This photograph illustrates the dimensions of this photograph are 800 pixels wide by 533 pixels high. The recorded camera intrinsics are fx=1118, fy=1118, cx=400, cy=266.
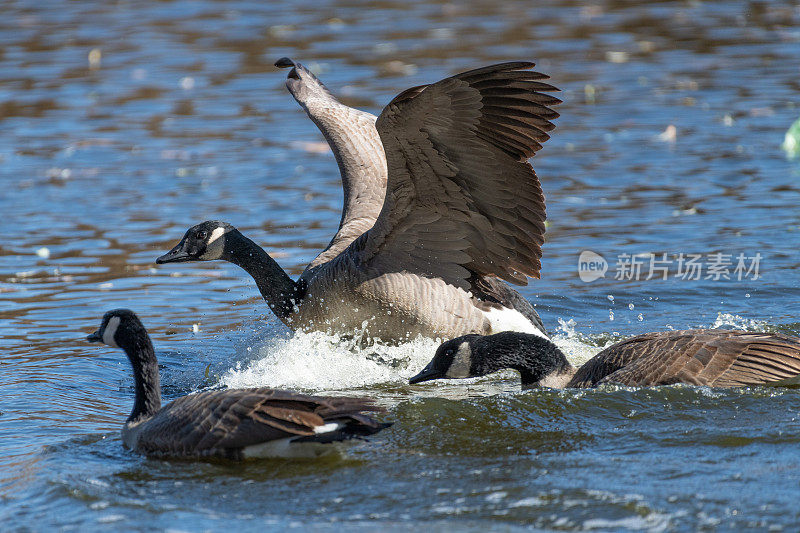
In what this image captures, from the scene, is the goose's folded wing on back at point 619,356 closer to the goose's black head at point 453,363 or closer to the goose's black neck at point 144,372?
the goose's black head at point 453,363

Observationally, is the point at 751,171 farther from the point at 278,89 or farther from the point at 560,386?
the point at 278,89

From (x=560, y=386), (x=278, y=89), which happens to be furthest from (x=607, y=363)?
(x=278, y=89)

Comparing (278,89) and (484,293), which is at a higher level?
(278,89)

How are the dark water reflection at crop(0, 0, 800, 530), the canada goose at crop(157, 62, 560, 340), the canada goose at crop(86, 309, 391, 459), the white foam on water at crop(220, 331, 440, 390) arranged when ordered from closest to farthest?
the dark water reflection at crop(0, 0, 800, 530) < the canada goose at crop(86, 309, 391, 459) < the canada goose at crop(157, 62, 560, 340) < the white foam on water at crop(220, 331, 440, 390)

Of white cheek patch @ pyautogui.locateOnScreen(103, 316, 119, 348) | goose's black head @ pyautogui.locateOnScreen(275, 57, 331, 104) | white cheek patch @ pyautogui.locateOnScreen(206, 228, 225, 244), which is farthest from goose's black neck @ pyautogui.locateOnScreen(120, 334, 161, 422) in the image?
goose's black head @ pyautogui.locateOnScreen(275, 57, 331, 104)

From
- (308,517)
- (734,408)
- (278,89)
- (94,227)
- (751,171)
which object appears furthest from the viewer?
(278,89)

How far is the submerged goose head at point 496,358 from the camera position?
23.9 feet

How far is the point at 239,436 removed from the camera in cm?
615

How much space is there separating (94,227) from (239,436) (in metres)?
7.43

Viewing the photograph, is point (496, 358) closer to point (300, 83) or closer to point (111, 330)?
point (111, 330)

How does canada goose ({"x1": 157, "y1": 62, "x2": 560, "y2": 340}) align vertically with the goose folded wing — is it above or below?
above

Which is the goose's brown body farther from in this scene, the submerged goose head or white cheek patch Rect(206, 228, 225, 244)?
white cheek patch Rect(206, 228, 225, 244)

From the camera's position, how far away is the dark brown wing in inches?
270

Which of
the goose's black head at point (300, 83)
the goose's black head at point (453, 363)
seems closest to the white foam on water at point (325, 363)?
the goose's black head at point (453, 363)
